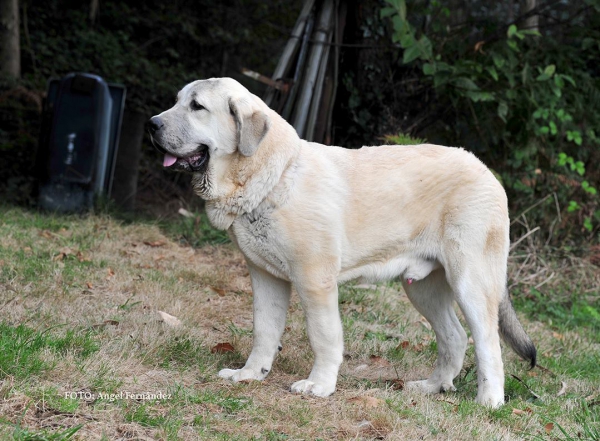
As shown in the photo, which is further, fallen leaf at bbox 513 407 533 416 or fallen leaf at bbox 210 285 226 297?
fallen leaf at bbox 210 285 226 297

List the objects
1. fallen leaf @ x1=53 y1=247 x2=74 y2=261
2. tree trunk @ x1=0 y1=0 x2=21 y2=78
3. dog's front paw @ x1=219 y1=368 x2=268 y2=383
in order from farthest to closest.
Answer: tree trunk @ x1=0 y1=0 x2=21 y2=78, fallen leaf @ x1=53 y1=247 x2=74 y2=261, dog's front paw @ x1=219 y1=368 x2=268 y2=383

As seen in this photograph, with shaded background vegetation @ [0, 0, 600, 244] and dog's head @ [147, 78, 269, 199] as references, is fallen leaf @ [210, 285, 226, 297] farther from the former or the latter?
shaded background vegetation @ [0, 0, 600, 244]

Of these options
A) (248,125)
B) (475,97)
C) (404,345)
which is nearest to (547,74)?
(475,97)

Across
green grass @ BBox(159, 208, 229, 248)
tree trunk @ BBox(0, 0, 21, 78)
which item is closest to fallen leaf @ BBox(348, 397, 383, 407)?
green grass @ BBox(159, 208, 229, 248)

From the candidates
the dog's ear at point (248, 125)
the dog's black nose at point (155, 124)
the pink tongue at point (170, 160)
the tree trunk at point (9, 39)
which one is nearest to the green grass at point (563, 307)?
the dog's ear at point (248, 125)

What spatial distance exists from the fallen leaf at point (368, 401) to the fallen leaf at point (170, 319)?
1.49m

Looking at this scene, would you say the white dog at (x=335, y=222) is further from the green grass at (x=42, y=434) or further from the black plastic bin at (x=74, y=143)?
the black plastic bin at (x=74, y=143)

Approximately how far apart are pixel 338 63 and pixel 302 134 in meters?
1.11

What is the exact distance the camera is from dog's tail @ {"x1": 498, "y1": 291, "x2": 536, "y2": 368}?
4680 millimetres

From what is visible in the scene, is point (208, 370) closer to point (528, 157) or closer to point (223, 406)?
point (223, 406)

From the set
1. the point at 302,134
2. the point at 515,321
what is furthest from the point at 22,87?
the point at 515,321

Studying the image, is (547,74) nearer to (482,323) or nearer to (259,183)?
(482,323)

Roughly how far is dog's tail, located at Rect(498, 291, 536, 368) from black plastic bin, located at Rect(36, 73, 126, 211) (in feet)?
17.5

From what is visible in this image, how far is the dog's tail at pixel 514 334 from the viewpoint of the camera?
4.68 metres
